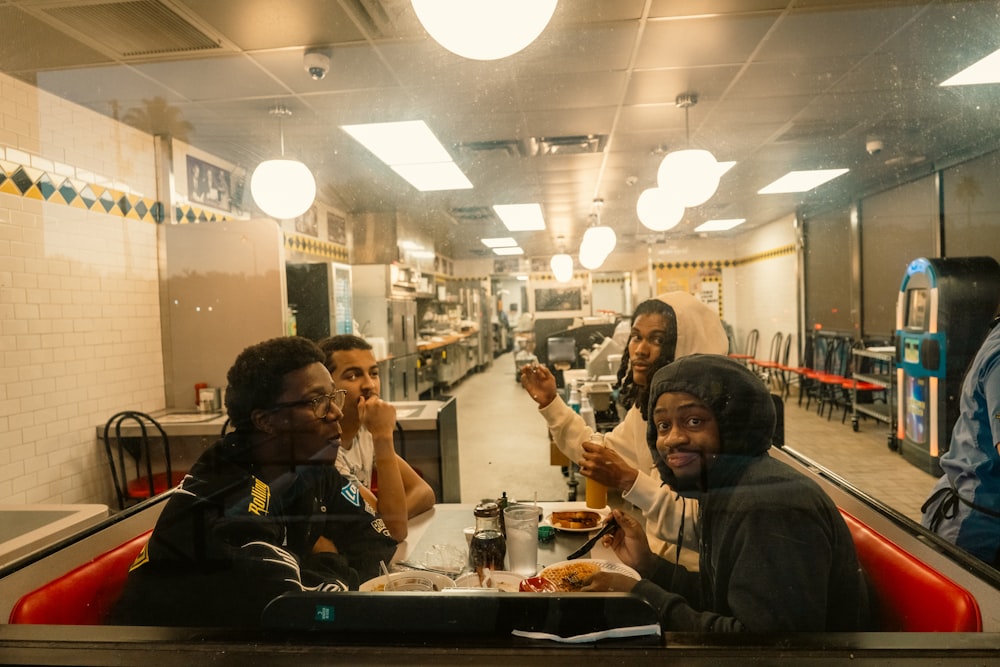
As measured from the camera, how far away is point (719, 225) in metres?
8.47

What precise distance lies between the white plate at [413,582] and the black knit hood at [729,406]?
24.2 inches

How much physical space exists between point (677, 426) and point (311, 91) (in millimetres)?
3167

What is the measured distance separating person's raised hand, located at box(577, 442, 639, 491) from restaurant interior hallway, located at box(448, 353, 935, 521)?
18 cm

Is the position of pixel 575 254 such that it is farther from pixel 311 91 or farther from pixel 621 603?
pixel 621 603

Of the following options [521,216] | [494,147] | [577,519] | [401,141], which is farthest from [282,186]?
[521,216]

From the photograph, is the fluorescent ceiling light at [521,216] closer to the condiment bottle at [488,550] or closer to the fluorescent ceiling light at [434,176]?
the fluorescent ceiling light at [434,176]

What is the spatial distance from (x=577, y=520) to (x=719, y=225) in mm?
7728

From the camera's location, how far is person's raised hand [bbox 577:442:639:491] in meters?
1.55

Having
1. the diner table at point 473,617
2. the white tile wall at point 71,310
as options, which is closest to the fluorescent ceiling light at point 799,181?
the diner table at point 473,617

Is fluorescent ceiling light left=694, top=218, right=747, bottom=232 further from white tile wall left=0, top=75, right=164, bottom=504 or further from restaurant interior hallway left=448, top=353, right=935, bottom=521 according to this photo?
white tile wall left=0, top=75, right=164, bottom=504

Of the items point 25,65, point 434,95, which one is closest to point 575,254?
point 434,95

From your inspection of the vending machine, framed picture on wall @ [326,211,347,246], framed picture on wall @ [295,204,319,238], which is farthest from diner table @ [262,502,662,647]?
framed picture on wall @ [326,211,347,246]

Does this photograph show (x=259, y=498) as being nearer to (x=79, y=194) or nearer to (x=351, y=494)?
(x=351, y=494)

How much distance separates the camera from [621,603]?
81 cm
